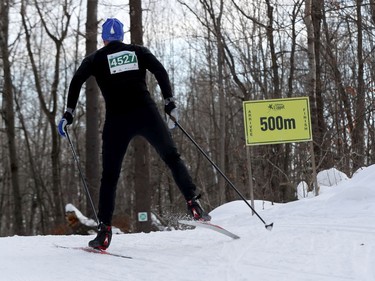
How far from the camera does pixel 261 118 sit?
24.3 feet

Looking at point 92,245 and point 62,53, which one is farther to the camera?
point 62,53

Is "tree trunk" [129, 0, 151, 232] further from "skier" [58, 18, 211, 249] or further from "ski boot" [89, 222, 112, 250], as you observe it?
"ski boot" [89, 222, 112, 250]

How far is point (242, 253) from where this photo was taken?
3.88 meters

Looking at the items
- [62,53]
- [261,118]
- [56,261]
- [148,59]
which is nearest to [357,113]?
[261,118]

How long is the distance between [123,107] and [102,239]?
Answer: 3.65 ft

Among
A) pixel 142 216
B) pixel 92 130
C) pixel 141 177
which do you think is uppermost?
pixel 92 130

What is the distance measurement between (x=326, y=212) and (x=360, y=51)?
15207mm

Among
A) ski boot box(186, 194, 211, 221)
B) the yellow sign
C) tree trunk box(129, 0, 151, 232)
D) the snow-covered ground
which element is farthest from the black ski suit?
tree trunk box(129, 0, 151, 232)

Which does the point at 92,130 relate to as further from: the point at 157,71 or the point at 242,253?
the point at 242,253

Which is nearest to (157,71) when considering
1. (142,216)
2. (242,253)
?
(242,253)

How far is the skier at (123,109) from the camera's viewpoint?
446cm

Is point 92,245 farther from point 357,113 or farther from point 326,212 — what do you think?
point 357,113

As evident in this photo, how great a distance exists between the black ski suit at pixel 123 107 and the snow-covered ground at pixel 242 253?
0.64 metres

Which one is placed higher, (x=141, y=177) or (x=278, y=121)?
(x=278, y=121)
